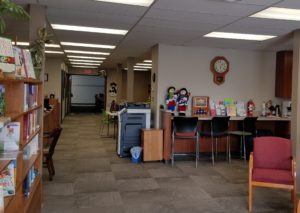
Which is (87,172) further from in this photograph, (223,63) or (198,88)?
(223,63)

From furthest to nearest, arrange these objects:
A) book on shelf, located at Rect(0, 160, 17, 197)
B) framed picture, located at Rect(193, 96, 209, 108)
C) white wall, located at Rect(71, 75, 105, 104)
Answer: white wall, located at Rect(71, 75, 105, 104) < framed picture, located at Rect(193, 96, 209, 108) < book on shelf, located at Rect(0, 160, 17, 197)

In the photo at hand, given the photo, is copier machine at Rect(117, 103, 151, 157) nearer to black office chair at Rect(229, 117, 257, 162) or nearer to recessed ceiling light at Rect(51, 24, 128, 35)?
recessed ceiling light at Rect(51, 24, 128, 35)

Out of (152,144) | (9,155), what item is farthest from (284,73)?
(9,155)

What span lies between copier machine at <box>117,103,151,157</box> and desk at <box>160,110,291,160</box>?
0.39 metres

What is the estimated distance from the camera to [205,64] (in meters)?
6.89

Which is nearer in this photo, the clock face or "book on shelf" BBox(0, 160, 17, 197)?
"book on shelf" BBox(0, 160, 17, 197)

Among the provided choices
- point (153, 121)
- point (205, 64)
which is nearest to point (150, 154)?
point (153, 121)

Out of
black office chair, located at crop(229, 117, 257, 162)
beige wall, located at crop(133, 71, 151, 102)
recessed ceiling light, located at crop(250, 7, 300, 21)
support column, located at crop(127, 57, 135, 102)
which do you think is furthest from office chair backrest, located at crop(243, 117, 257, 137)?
beige wall, located at crop(133, 71, 151, 102)

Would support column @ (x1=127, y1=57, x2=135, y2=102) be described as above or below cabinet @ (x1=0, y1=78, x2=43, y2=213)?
above

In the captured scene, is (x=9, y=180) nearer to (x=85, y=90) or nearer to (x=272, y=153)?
(x=272, y=153)

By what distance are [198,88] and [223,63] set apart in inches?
33.2

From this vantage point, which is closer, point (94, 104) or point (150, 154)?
point (150, 154)

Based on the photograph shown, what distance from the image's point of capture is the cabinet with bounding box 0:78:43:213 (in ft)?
7.50

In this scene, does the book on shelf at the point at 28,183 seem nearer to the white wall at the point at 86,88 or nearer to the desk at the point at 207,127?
the desk at the point at 207,127
